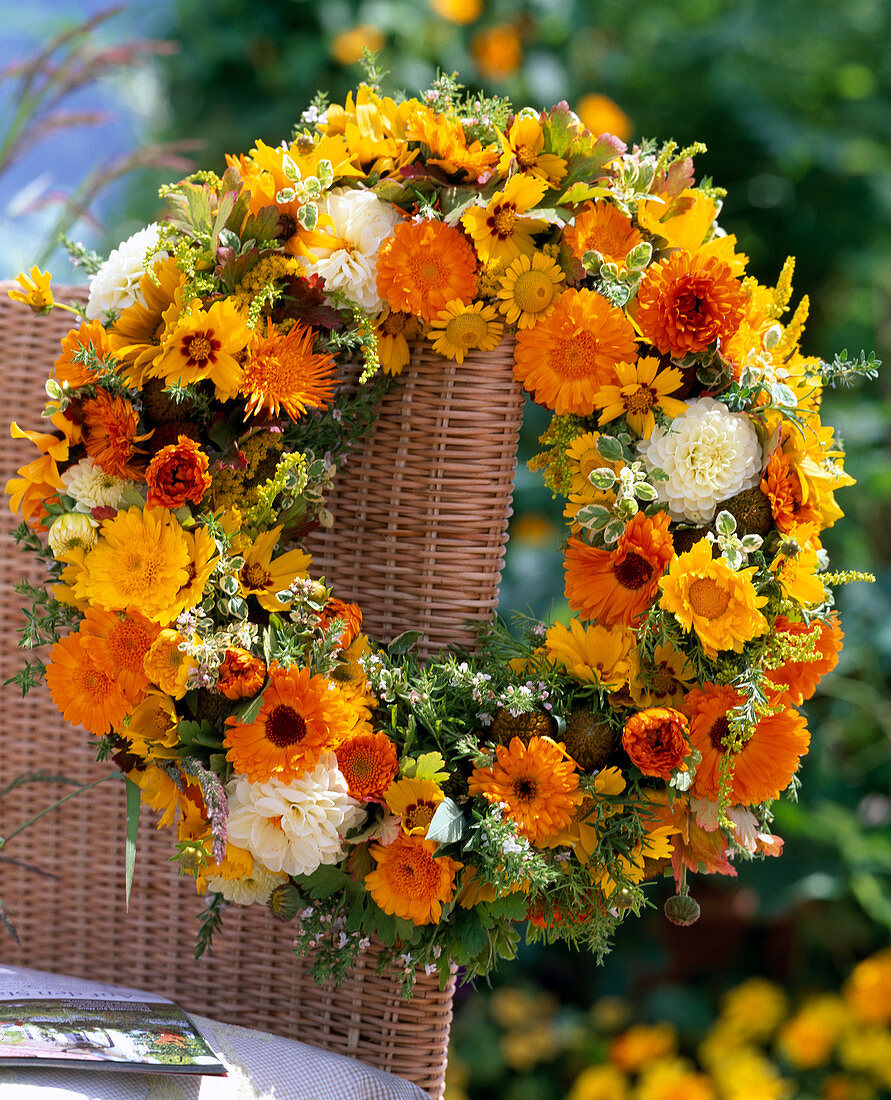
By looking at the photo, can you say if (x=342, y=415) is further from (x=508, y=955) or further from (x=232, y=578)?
(x=508, y=955)

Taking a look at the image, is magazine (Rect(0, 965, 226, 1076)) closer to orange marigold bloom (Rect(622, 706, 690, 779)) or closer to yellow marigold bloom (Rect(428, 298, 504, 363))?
orange marigold bloom (Rect(622, 706, 690, 779))

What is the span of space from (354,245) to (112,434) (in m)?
0.27

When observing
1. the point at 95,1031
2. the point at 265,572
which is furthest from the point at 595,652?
the point at 95,1031

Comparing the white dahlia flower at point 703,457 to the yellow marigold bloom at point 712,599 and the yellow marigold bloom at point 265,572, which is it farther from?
the yellow marigold bloom at point 265,572

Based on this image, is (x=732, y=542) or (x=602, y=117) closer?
(x=732, y=542)

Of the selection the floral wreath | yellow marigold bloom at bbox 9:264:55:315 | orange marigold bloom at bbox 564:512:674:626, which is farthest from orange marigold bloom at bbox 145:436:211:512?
orange marigold bloom at bbox 564:512:674:626

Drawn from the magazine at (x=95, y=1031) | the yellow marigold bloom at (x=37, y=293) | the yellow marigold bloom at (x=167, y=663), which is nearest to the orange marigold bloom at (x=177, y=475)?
the yellow marigold bloom at (x=167, y=663)

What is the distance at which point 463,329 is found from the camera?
0.90 metres

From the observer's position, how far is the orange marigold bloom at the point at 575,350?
870mm

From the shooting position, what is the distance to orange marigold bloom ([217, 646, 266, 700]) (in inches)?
31.7

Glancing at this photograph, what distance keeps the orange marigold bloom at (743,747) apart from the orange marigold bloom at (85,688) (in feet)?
1.53

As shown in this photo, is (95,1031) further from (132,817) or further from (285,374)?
(285,374)

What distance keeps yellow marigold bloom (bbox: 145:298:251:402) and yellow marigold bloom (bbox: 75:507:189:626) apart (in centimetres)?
11

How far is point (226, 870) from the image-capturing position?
84 centimetres
